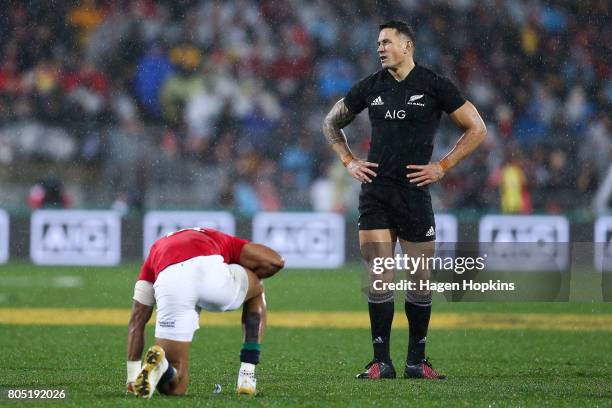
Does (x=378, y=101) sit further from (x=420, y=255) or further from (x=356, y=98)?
(x=420, y=255)

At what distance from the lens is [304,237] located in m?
19.3

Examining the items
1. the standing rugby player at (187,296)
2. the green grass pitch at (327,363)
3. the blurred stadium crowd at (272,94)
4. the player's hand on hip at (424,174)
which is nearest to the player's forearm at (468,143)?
the player's hand on hip at (424,174)

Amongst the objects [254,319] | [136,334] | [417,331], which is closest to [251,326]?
[254,319]

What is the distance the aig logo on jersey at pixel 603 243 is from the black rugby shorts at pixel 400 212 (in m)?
9.92

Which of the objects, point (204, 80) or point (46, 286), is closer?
point (46, 286)

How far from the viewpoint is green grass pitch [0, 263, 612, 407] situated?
7074 millimetres

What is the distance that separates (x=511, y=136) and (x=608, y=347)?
39.2ft

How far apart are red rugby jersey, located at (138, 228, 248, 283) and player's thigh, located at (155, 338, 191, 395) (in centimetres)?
42

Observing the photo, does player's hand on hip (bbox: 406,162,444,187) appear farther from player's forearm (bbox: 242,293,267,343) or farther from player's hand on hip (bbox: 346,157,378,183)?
player's forearm (bbox: 242,293,267,343)

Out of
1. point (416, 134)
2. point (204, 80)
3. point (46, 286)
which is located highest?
point (204, 80)

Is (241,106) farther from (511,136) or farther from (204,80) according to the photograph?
(511,136)

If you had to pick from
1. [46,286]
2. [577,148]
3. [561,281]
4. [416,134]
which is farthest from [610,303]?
[416,134]

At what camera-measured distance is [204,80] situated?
22.5 metres

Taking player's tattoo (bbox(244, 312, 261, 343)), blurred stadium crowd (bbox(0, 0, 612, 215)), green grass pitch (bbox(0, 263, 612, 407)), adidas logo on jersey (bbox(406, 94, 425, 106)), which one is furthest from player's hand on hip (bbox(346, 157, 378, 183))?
blurred stadium crowd (bbox(0, 0, 612, 215))
